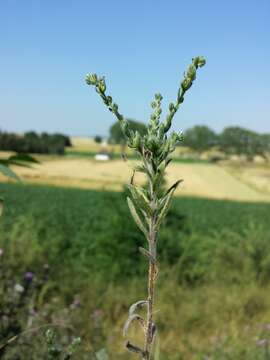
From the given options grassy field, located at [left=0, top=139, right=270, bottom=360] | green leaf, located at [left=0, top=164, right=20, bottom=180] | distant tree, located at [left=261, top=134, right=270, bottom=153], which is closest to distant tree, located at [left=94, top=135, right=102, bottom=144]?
distant tree, located at [left=261, top=134, right=270, bottom=153]

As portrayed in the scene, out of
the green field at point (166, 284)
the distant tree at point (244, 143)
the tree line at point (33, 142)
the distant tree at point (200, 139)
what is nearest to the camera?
the green field at point (166, 284)

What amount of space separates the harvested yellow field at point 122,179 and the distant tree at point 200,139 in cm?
3624

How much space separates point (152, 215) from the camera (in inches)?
23.5

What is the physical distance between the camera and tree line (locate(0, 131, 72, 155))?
75.2 meters

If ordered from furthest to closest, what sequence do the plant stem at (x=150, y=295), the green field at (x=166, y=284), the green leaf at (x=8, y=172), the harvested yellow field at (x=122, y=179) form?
the harvested yellow field at (x=122, y=179) → the green field at (x=166, y=284) → the green leaf at (x=8, y=172) → the plant stem at (x=150, y=295)

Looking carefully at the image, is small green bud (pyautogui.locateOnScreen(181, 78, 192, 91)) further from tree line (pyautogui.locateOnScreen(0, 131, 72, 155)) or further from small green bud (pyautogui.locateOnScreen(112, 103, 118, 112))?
tree line (pyautogui.locateOnScreen(0, 131, 72, 155))

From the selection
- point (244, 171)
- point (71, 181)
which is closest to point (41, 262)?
point (71, 181)

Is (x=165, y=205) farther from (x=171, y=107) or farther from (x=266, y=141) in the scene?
(x=266, y=141)

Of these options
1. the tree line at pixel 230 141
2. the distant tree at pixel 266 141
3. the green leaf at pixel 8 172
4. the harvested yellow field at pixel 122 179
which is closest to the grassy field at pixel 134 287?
the green leaf at pixel 8 172

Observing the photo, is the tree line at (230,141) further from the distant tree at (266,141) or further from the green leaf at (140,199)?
the green leaf at (140,199)

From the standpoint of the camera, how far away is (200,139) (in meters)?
107

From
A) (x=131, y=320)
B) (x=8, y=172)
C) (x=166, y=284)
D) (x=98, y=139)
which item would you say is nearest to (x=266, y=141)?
(x=98, y=139)

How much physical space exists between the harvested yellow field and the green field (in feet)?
119

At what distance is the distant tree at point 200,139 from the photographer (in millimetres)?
107125
